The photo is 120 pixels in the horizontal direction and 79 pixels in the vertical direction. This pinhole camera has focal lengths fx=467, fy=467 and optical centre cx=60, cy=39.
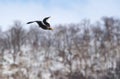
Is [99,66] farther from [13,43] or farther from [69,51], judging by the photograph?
[13,43]

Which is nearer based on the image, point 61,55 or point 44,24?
point 44,24

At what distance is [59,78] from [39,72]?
3061 mm

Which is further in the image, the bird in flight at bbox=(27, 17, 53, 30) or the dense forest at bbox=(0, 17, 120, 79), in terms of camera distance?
the dense forest at bbox=(0, 17, 120, 79)

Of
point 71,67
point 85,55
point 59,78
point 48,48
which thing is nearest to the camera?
point 59,78

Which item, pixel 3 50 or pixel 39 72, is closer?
pixel 39 72

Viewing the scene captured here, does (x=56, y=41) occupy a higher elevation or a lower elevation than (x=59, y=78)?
higher

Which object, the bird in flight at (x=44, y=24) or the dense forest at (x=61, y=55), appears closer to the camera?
the bird in flight at (x=44, y=24)

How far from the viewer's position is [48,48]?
6228 cm

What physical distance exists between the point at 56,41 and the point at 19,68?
1180cm

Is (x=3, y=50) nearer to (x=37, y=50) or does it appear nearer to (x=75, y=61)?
(x=37, y=50)

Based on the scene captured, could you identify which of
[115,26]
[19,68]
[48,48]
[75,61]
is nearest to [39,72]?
[19,68]

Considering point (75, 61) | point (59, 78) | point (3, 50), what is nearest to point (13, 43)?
point (3, 50)

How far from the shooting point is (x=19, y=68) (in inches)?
2068

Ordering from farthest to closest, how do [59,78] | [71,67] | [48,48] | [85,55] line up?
1. [48,48]
2. [85,55]
3. [71,67]
4. [59,78]
